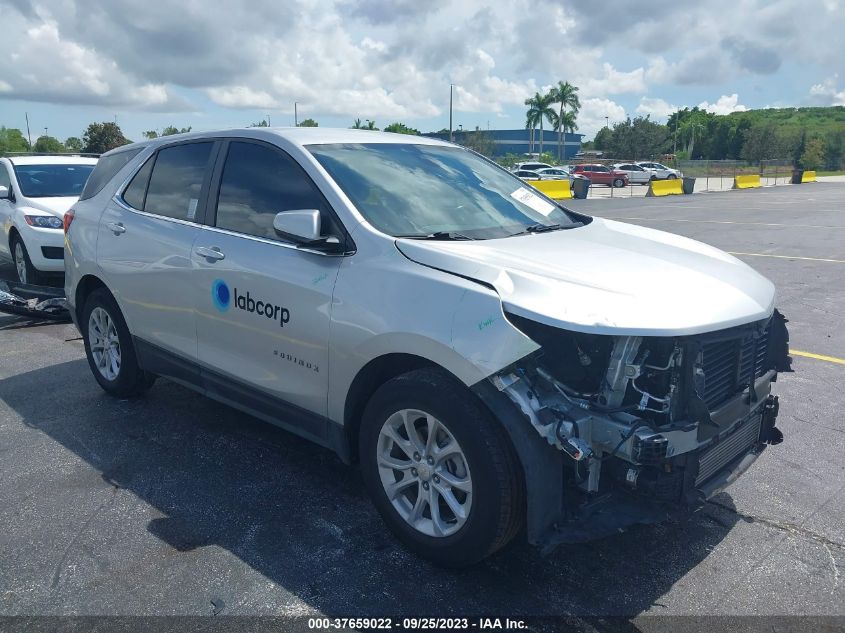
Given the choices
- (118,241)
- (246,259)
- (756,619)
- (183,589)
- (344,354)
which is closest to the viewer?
(756,619)

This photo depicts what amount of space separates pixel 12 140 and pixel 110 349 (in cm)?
9738

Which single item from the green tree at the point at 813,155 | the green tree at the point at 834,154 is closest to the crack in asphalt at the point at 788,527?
the green tree at the point at 813,155

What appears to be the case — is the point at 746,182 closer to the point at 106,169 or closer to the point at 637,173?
the point at 637,173

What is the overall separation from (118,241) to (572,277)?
334 cm

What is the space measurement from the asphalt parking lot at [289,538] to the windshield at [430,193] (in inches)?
44.9

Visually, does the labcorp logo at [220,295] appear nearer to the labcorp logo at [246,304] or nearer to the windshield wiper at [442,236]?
the labcorp logo at [246,304]

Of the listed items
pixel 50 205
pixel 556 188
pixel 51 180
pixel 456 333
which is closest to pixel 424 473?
pixel 456 333

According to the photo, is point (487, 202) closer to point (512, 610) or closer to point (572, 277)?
point (572, 277)

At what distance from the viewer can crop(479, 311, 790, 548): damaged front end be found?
108 inches

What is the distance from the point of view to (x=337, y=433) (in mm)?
3529

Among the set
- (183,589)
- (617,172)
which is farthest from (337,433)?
(617,172)

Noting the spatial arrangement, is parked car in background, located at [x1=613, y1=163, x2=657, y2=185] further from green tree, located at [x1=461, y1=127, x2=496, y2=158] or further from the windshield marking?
the windshield marking

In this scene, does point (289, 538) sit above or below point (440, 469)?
Result: below

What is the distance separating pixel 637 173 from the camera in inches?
2024
